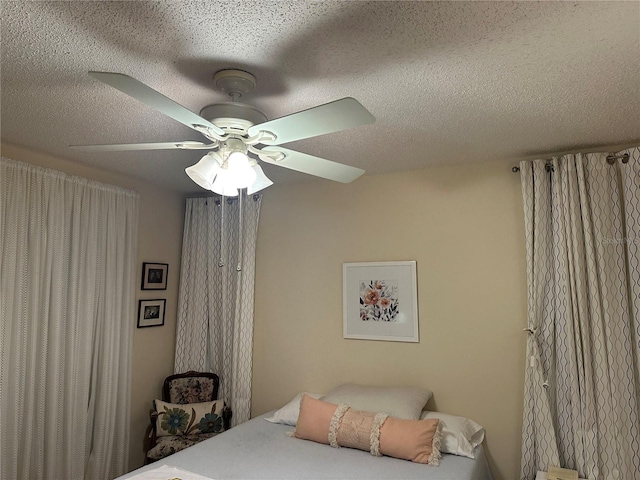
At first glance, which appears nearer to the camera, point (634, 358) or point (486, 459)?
point (634, 358)

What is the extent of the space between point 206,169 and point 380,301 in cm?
197

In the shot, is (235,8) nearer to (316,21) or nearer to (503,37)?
(316,21)

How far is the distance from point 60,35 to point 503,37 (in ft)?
5.37

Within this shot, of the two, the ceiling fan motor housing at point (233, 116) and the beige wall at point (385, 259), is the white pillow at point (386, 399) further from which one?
the ceiling fan motor housing at point (233, 116)

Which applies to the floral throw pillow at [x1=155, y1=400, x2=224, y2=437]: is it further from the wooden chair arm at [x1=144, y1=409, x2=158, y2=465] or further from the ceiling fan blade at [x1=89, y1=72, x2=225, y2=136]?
the ceiling fan blade at [x1=89, y1=72, x2=225, y2=136]

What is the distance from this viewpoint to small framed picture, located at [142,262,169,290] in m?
3.67

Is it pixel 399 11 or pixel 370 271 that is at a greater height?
pixel 399 11

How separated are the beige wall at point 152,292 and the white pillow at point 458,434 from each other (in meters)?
2.32

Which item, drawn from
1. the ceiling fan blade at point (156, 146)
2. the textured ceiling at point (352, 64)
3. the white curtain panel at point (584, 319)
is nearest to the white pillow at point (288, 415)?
the white curtain panel at point (584, 319)

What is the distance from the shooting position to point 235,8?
142cm

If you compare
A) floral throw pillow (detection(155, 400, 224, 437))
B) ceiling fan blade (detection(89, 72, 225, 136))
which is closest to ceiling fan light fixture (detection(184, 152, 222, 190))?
ceiling fan blade (detection(89, 72, 225, 136))

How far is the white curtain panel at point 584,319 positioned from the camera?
96.9 inches

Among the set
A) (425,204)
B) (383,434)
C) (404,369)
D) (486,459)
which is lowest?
(486,459)

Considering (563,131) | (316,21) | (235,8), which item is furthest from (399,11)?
(563,131)
